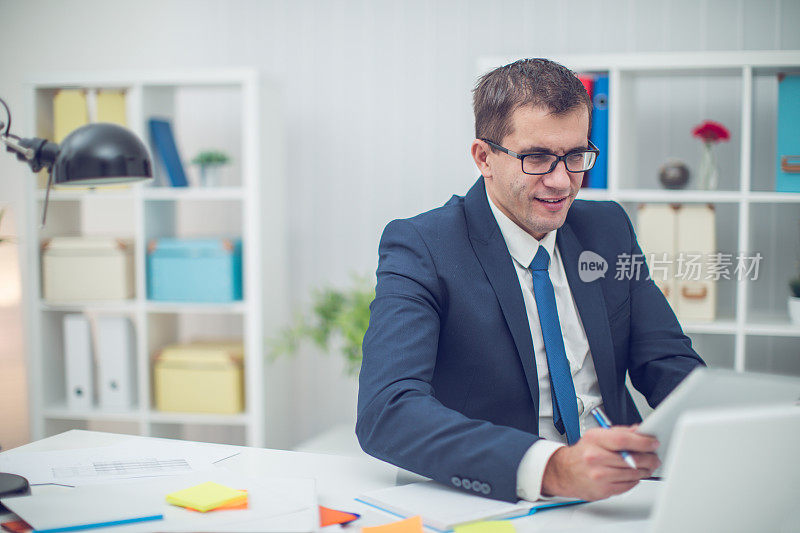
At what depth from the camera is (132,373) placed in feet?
9.45

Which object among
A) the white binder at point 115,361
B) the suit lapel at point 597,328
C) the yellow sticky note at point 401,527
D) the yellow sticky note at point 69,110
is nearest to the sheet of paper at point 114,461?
the yellow sticky note at point 401,527

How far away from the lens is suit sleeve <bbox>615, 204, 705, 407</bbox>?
5.05ft

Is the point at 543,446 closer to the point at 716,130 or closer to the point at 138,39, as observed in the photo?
the point at 716,130

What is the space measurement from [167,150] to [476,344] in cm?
186

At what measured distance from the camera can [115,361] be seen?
9.32 ft

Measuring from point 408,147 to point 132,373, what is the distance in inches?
58.6

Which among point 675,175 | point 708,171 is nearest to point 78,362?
point 675,175

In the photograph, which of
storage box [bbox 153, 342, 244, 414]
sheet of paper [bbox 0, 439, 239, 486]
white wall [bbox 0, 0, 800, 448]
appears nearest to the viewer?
sheet of paper [bbox 0, 439, 239, 486]

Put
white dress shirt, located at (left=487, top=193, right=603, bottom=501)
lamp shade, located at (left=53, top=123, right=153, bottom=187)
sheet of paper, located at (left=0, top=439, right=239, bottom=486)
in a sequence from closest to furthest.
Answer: sheet of paper, located at (left=0, top=439, right=239, bottom=486)
lamp shade, located at (left=53, top=123, right=153, bottom=187)
white dress shirt, located at (left=487, top=193, right=603, bottom=501)

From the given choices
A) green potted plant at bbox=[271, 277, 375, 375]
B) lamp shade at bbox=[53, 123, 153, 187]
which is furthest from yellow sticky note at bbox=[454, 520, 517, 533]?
green potted plant at bbox=[271, 277, 375, 375]

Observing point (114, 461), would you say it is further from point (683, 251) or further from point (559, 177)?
point (683, 251)

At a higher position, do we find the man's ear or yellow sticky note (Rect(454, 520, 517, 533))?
the man's ear

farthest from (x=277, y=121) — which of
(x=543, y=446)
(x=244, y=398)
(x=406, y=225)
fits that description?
(x=543, y=446)

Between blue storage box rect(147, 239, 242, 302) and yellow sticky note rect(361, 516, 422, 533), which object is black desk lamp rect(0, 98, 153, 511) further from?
blue storage box rect(147, 239, 242, 302)
